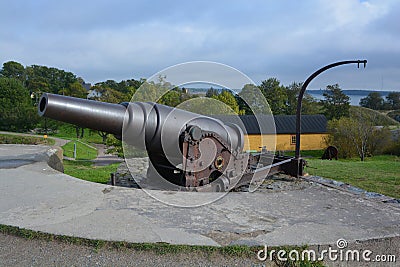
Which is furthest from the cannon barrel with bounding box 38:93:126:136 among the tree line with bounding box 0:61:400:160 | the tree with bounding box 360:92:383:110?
the tree with bounding box 360:92:383:110

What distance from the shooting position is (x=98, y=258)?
287 centimetres

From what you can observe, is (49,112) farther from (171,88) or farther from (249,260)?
(249,260)

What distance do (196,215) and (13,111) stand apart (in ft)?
92.3

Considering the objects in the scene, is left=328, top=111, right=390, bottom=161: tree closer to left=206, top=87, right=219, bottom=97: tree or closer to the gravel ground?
left=206, top=87, right=219, bottom=97: tree

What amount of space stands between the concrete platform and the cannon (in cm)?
60

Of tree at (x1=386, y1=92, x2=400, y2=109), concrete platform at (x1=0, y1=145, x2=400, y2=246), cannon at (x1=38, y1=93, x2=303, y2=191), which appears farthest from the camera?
tree at (x1=386, y1=92, x2=400, y2=109)

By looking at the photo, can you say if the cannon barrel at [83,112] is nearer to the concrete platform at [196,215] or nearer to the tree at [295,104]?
the concrete platform at [196,215]

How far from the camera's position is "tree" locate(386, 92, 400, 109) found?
50.4m

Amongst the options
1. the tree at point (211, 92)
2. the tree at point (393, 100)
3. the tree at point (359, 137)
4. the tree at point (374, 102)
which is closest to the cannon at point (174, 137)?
the tree at point (211, 92)

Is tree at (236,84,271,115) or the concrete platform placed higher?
tree at (236,84,271,115)

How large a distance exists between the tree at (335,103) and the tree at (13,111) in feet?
91.8

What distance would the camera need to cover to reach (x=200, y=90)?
15.6 ft

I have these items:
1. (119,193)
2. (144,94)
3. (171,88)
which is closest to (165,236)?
(119,193)

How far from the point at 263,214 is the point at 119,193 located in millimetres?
1938
